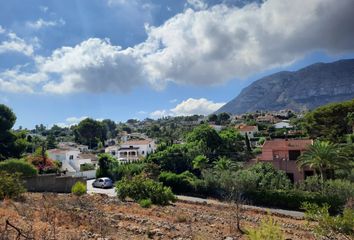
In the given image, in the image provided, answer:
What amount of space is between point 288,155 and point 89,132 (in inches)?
3463

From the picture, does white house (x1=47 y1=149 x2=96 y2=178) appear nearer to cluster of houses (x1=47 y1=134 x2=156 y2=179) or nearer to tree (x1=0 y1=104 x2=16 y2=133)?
cluster of houses (x1=47 y1=134 x2=156 y2=179)

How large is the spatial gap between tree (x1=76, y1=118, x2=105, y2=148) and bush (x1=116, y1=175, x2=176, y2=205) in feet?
317

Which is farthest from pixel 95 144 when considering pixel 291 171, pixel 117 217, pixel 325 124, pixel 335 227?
pixel 335 227

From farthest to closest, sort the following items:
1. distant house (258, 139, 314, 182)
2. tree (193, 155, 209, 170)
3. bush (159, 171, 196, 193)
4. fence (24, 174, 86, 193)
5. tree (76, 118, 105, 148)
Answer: tree (76, 118, 105, 148) → tree (193, 155, 209, 170) → distant house (258, 139, 314, 182) → bush (159, 171, 196, 193) → fence (24, 174, 86, 193)

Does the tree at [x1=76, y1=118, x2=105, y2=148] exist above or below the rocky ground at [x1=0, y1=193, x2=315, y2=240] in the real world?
above

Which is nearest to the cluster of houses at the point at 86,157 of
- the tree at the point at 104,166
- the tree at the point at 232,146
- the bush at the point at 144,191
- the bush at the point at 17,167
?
the tree at the point at 104,166

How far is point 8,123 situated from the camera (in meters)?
44.5

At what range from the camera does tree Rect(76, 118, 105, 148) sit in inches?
4717

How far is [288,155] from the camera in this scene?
45250 mm

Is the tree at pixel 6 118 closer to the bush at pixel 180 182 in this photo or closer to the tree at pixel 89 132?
the bush at pixel 180 182

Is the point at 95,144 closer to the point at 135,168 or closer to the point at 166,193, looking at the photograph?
the point at 135,168

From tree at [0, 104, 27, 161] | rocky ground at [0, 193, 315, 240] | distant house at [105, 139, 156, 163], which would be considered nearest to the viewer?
rocky ground at [0, 193, 315, 240]

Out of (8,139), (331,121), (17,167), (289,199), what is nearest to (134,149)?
(8,139)

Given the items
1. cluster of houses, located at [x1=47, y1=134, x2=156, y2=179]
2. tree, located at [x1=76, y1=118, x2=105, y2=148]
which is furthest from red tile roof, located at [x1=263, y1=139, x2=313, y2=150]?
tree, located at [x1=76, y1=118, x2=105, y2=148]
